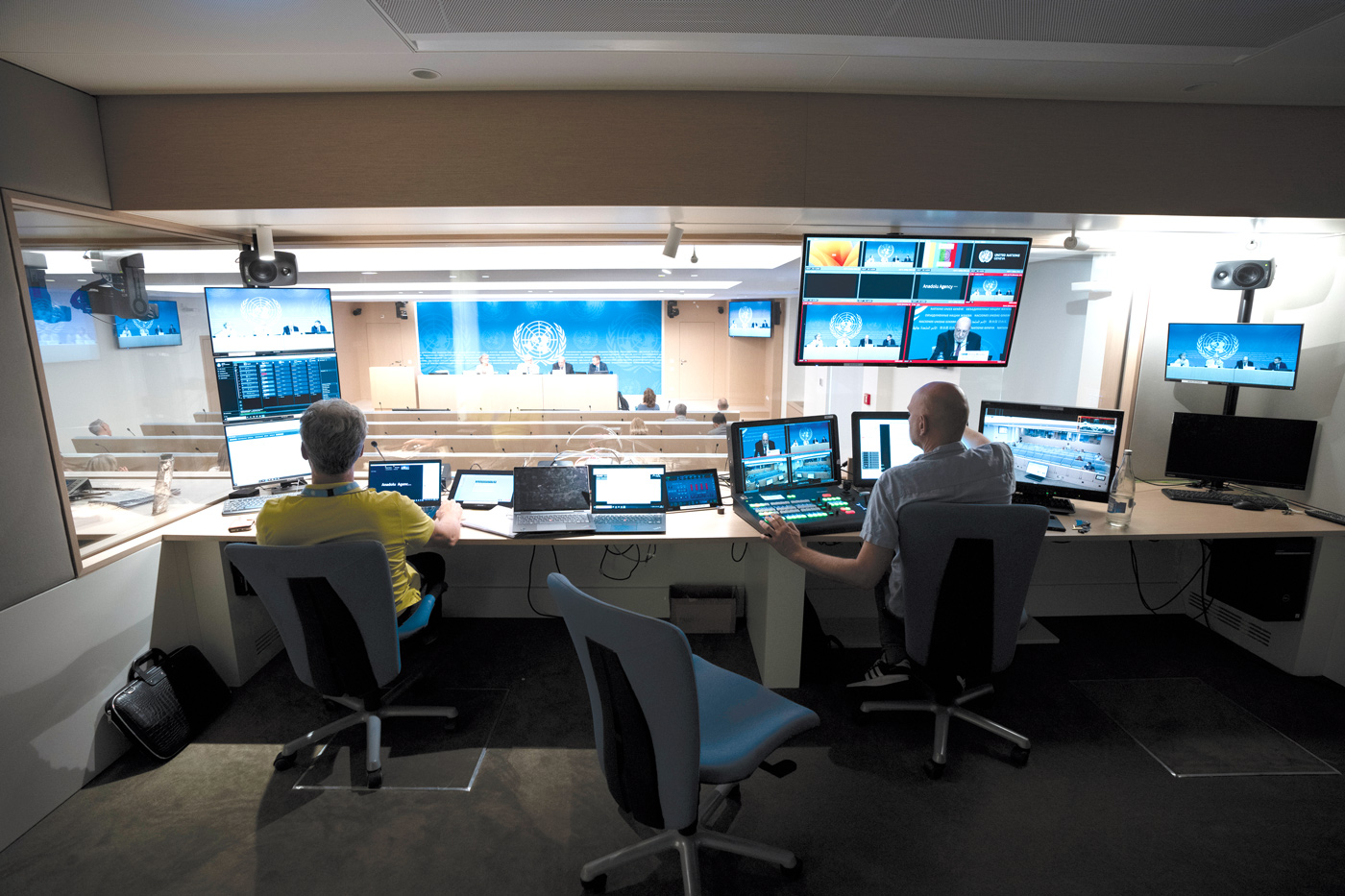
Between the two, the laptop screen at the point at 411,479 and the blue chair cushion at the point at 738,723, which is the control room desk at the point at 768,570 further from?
the blue chair cushion at the point at 738,723

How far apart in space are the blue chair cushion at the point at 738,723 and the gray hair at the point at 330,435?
141 cm

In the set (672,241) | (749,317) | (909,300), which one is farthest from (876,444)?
(749,317)

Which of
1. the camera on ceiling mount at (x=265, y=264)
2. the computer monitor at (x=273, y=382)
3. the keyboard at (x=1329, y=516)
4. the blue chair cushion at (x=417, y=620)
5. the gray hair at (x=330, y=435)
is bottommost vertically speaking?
the blue chair cushion at (x=417, y=620)

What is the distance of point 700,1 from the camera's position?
171cm

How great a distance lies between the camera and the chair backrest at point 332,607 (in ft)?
6.61

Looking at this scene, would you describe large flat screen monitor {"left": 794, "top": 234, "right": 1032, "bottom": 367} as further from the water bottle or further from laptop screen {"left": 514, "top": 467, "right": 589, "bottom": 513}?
laptop screen {"left": 514, "top": 467, "right": 589, "bottom": 513}

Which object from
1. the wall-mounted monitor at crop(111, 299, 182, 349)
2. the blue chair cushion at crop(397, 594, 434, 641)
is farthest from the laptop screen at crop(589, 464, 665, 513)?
the wall-mounted monitor at crop(111, 299, 182, 349)

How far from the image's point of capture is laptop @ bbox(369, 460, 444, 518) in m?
3.12

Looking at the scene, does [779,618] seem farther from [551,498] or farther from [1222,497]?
[1222,497]

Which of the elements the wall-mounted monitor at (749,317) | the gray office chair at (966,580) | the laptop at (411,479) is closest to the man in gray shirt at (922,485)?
the gray office chair at (966,580)

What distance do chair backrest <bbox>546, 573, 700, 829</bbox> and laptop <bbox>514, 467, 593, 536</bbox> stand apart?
1262 mm

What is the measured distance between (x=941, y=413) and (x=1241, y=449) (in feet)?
7.36

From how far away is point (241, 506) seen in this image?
120 inches

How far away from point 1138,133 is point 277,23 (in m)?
3.17
